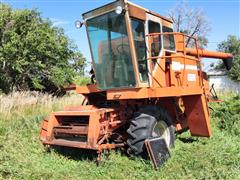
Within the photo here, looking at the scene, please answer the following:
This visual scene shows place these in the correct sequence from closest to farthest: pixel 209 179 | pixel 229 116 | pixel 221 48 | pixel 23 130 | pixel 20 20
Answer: pixel 209 179 < pixel 23 130 < pixel 229 116 < pixel 20 20 < pixel 221 48

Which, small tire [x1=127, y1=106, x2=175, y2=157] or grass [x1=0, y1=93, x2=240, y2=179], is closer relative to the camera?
grass [x1=0, y1=93, x2=240, y2=179]

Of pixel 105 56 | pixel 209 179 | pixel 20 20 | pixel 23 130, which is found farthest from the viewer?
pixel 20 20

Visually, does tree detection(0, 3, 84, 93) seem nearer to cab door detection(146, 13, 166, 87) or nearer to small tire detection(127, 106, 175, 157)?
cab door detection(146, 13, 166, 87)

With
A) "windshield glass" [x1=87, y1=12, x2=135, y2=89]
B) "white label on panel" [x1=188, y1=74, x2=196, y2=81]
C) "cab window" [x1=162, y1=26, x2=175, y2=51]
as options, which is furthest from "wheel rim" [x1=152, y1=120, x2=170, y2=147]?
"white label on panel" [x1=188, y1=74, x2=196, y2=81]

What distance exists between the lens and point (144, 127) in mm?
6238

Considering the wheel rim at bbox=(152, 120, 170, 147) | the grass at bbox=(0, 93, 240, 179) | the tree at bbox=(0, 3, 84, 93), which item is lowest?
the grass at bbox=(0, 93, 240, 179)

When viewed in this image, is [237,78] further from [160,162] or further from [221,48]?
[160,162]

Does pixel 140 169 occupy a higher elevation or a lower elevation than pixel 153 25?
lower

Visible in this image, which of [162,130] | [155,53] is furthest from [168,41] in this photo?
[162,130]

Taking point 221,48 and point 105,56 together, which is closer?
point 105,56

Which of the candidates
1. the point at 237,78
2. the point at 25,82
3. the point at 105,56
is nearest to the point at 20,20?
the point at 25,82

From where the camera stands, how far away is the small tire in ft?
20.2

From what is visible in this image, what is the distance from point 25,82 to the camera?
16.9 metres

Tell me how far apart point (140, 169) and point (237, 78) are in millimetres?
30316
